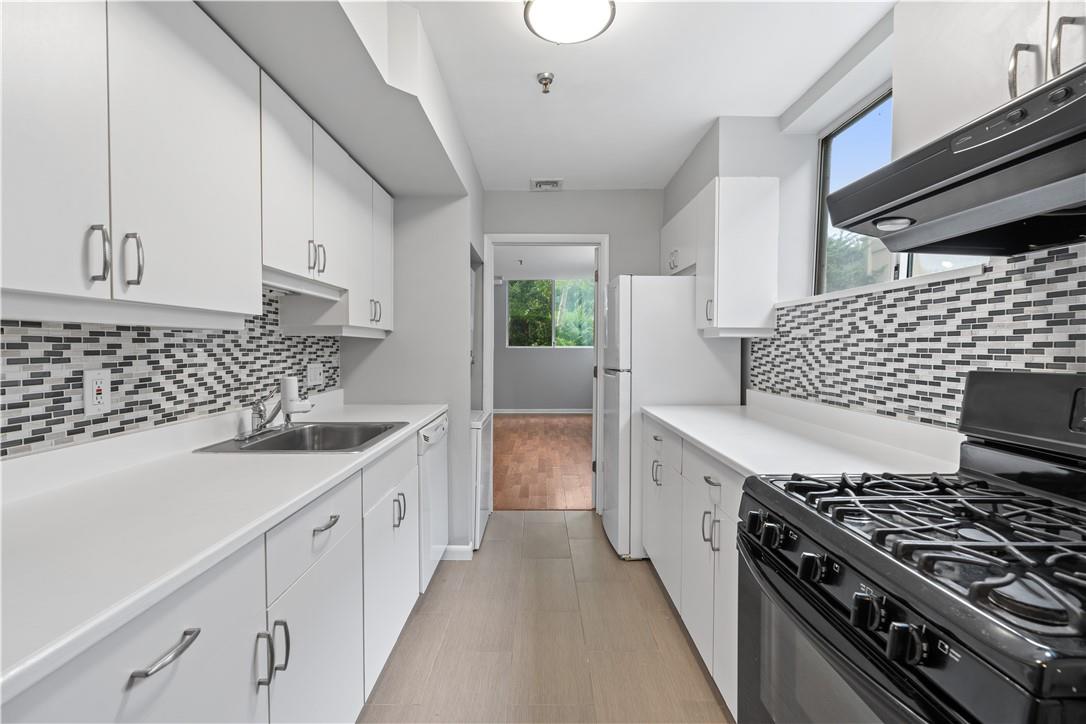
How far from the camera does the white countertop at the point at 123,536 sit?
0.58 metres

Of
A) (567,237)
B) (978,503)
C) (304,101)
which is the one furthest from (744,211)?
(304,101)

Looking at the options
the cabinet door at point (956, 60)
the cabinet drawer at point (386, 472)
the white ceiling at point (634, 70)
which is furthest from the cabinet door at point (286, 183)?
the cabinet door at point (956, 60)

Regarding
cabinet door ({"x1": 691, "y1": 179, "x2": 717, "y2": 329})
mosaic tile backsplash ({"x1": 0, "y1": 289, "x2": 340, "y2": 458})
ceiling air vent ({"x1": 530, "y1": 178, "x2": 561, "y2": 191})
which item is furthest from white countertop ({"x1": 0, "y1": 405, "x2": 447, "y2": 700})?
ceiling air vent ({"x1": 530, "y1": 178, "x2": 561, "y2": 191})

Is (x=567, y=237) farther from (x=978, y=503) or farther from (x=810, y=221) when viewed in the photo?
(x=978, y=503)

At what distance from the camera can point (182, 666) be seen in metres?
0.76

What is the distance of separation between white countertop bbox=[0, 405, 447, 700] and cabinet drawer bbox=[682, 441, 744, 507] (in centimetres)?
114

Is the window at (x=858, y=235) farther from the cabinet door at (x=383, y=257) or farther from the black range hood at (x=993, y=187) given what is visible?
the cabinet door at (x=383, y=257)

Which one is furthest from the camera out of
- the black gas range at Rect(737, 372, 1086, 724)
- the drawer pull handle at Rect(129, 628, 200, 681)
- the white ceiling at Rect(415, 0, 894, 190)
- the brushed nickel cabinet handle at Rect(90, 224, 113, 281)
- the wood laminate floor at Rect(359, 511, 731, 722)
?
the white ceiling at Rect(415, 0, 894, 190)

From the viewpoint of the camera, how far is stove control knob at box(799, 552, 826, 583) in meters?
0.88

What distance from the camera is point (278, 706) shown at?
1038 mm

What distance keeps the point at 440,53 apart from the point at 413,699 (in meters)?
2.46

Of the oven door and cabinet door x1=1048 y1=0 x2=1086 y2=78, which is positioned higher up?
cabinet door x1=1048 y1=0 x2=1086 y2=78

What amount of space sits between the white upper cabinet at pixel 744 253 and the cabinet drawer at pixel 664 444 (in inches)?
24.4

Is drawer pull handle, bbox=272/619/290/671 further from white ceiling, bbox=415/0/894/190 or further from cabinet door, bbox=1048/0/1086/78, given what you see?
white ceiling, bbox=415/0/894/190
